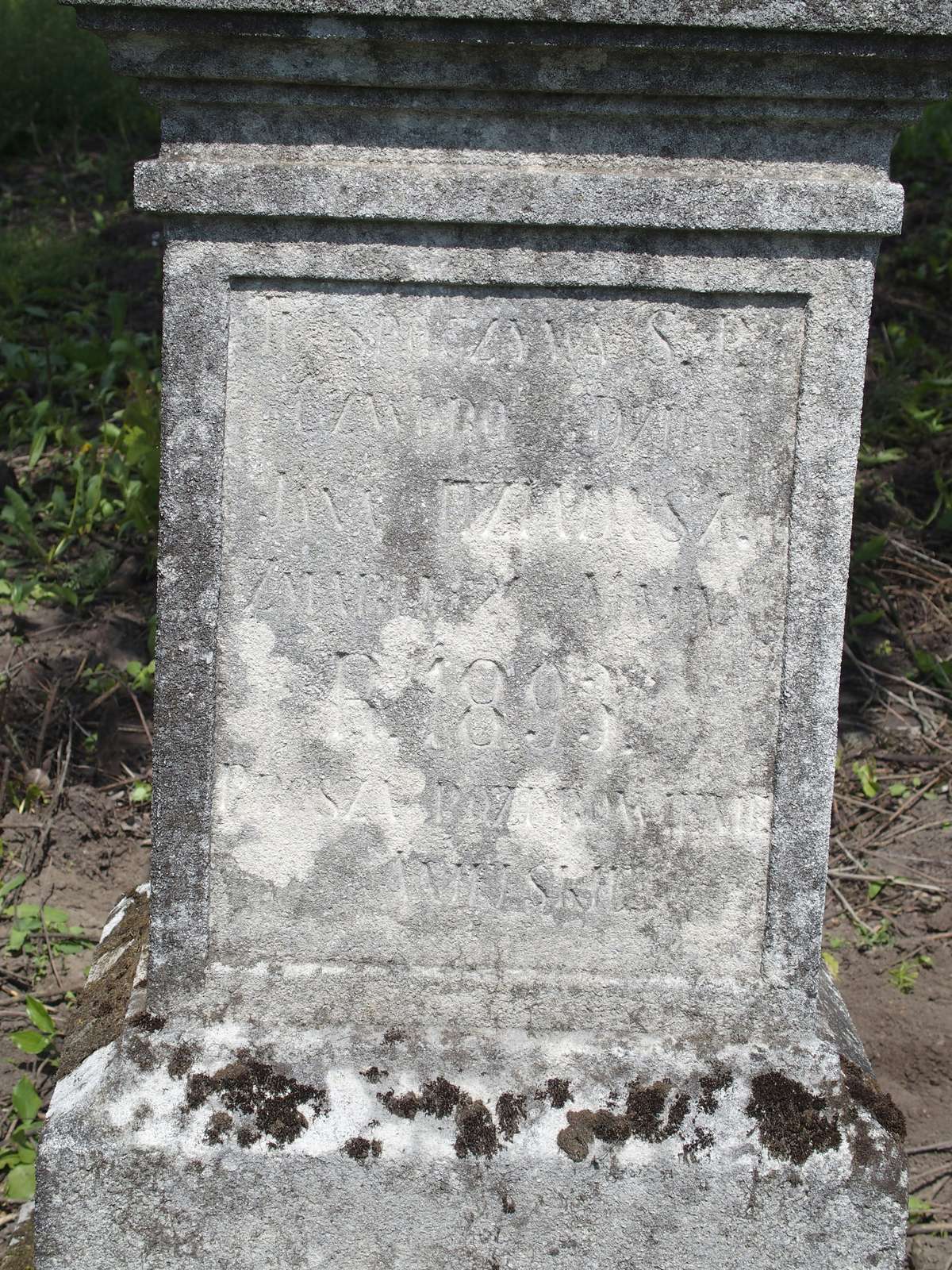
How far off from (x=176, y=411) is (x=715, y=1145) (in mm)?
1575

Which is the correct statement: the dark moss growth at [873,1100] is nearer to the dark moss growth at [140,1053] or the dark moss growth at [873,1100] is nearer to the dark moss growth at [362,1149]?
the dark moss growth at [362,1149]

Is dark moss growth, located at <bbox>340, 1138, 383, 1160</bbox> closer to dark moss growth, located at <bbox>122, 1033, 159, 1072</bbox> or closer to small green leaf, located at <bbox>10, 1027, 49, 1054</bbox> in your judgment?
dark moss growth, located at <bbox>122, 1033, 159, 1072</bbox>

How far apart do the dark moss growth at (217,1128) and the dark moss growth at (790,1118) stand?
2.99 ft

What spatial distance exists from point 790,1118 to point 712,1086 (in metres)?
0.14

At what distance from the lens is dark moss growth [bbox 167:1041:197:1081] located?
2.20 metres

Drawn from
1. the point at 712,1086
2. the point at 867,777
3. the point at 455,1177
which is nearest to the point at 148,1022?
the point at 455,1177

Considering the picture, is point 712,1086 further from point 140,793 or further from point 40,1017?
point 140,793

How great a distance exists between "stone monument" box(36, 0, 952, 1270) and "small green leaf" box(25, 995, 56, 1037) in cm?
65

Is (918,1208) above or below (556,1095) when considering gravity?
below

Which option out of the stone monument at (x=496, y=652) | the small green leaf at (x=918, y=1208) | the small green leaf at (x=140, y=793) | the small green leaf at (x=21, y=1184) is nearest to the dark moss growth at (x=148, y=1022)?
the stone monument at (x=496, y=652)

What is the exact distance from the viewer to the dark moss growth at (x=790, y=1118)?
2.15 m

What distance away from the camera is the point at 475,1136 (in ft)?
7.04

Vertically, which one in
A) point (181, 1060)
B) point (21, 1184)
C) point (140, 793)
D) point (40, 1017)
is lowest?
point (21, 1184)

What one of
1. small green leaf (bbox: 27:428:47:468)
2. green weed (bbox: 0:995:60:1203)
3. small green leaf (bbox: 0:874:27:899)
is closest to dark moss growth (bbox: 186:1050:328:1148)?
green weed (bbox: 0:995:60:1203)
